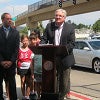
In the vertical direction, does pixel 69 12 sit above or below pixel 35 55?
above

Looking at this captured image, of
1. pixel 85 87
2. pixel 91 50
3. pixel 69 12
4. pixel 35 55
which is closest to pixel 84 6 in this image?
pixel 69 12

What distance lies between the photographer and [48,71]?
24.4 feet

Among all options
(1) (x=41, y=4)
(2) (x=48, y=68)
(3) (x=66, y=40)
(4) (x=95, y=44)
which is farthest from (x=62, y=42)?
(1) (x=41, y=4)

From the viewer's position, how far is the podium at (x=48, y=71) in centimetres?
733

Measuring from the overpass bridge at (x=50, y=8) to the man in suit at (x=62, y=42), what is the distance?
40.8 metres

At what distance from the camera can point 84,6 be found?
50375 mm

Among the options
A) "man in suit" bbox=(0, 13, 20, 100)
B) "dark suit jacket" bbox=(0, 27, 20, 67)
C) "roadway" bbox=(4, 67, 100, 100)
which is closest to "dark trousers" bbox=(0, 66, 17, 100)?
"man in suit" bbox=(0, 13, 20, 100)

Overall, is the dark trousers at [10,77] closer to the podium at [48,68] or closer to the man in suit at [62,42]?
the podium at [48,68]

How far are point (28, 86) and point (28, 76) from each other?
228 millimetres

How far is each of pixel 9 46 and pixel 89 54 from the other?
8.96m

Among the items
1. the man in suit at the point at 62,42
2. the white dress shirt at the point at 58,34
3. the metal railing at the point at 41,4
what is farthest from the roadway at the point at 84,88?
the metal railing at the point at 41,4

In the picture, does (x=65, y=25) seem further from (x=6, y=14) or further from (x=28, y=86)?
(x=28, y=86)

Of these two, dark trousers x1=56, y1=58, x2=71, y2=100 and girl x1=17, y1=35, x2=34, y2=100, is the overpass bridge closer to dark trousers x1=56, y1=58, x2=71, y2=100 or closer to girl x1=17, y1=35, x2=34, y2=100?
girl x1=17, y1=35, x2=34, y2=100

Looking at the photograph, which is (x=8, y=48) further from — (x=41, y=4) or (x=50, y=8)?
(x=41, y=4)
